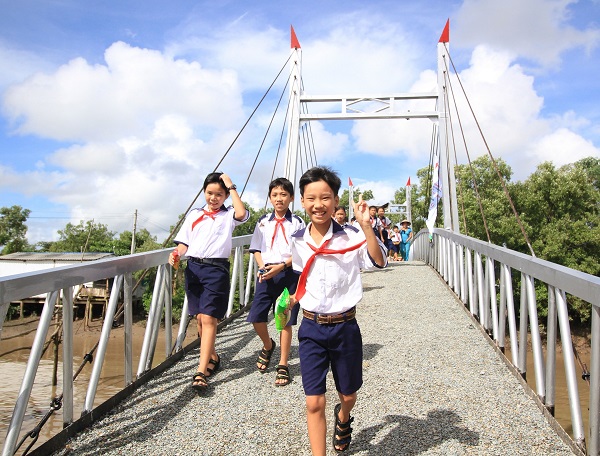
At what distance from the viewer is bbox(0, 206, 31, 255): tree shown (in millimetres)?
47906

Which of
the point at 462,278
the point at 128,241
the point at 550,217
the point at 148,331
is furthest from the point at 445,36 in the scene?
the point at 128,241

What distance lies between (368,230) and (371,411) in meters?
1.54

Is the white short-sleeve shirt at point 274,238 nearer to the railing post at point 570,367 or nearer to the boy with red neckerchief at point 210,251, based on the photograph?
the boy with red neckerchief at point 210,251

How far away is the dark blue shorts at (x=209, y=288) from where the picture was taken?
400 centimetres

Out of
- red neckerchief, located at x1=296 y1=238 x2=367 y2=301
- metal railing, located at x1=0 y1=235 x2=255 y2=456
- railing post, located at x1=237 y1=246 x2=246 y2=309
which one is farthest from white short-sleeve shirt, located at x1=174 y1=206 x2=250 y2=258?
railing post, located at x1=237 y1=246 x2=246 y2=309

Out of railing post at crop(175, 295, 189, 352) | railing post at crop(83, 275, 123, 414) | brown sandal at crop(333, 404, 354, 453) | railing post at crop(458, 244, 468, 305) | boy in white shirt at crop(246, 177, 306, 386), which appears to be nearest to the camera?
brown sandal at crop(333, 404, 354, 453)

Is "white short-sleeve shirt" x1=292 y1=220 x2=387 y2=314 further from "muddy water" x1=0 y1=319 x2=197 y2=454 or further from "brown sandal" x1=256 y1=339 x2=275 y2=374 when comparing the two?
"muddy water" x1=0 y1=319 x2=197 y2=454

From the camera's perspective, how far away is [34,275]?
269cm

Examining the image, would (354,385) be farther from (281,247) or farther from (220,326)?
(220,326)

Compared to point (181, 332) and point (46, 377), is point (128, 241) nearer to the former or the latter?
point (46, 377)

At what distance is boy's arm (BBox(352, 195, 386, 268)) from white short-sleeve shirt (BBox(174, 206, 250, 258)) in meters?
1.65

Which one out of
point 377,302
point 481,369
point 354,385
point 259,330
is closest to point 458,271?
point 377,302

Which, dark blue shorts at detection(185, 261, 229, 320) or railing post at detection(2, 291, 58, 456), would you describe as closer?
railing post at detection(2, 291, 58, 456)

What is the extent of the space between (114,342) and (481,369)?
30.6 meters
